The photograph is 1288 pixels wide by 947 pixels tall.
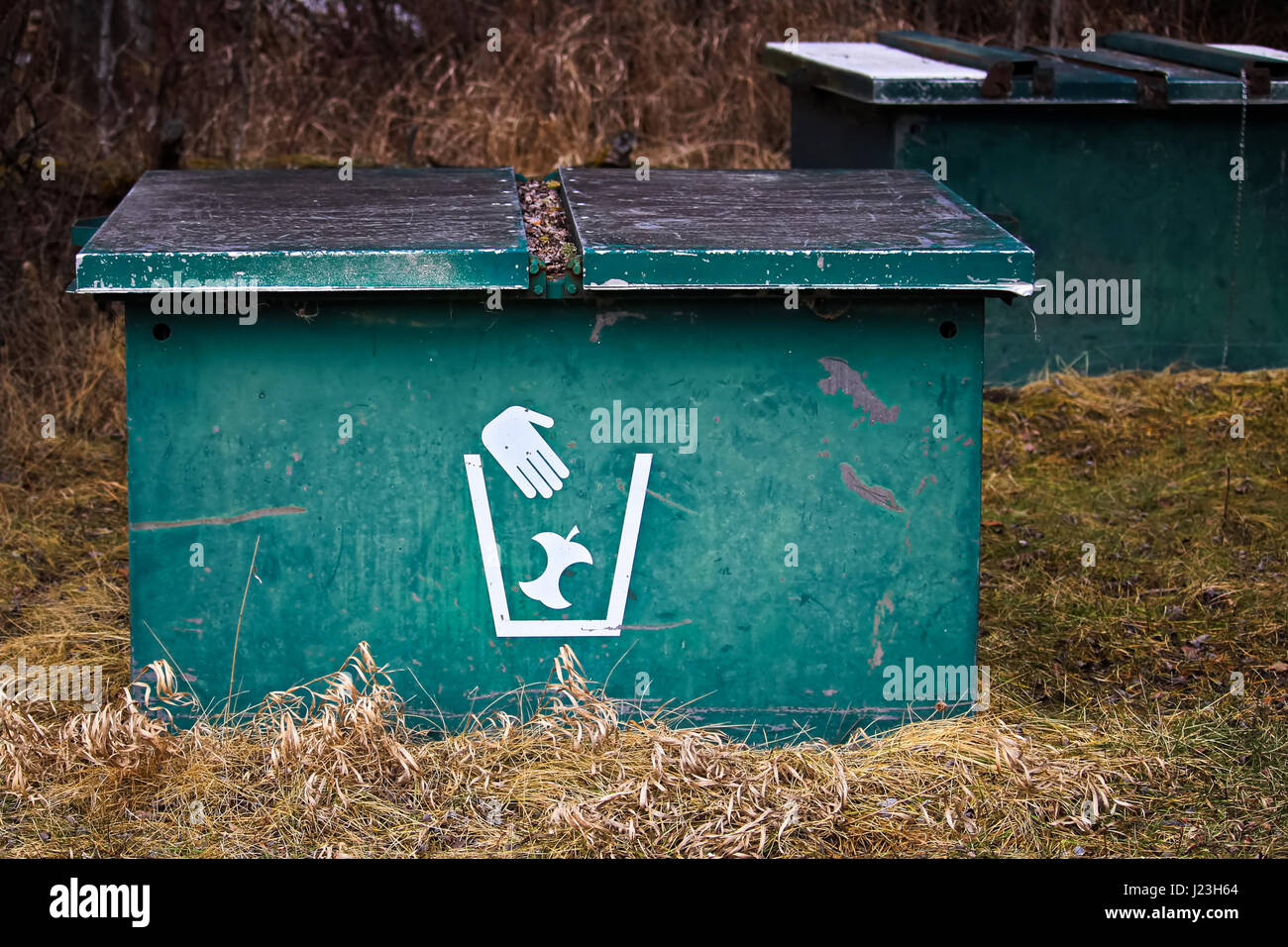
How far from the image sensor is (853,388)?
388cm

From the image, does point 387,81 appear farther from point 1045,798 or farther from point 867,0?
point 1045,798

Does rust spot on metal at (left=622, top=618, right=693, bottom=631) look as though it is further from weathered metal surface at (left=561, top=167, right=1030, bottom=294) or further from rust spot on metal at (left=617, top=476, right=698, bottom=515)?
weathered metal surface at (left=561, top=167, right=1030, bottom=294)

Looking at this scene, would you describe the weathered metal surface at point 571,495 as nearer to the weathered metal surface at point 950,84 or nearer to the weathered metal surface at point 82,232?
the weathered metal surface at point 82,232

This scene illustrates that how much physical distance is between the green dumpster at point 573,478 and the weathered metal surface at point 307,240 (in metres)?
0.03

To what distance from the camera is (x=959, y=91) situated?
6.88 meters

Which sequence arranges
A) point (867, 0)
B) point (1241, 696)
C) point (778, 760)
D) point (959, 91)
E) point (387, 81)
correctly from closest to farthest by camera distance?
point (778, 760) → point (1241, 696) → point (959, 91) → point (387, 81) → point (867, 0)

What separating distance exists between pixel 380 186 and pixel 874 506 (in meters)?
1.85

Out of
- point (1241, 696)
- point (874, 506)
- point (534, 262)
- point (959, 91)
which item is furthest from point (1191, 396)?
point (534, 262)

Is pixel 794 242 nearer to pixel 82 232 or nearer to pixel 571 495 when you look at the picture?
pixel 571 495

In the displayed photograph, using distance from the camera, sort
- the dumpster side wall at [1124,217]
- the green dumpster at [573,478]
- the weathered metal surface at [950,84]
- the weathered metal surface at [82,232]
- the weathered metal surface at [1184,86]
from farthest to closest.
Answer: the dumpster side wall at [1124,217] < the weathered metal surface at [1184,86] < the weathered metal surface at [950,84] < the weathered metal surface at [82,232] < the green dumpster at [573,478]

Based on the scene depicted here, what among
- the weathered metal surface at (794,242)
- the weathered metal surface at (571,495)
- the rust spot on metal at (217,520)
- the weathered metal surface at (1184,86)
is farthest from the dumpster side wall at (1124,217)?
the rust spot on metal at (217,520)

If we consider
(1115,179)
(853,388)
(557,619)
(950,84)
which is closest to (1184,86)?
(1115,179)

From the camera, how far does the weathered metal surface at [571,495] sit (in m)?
3.81

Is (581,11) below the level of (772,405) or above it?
above
